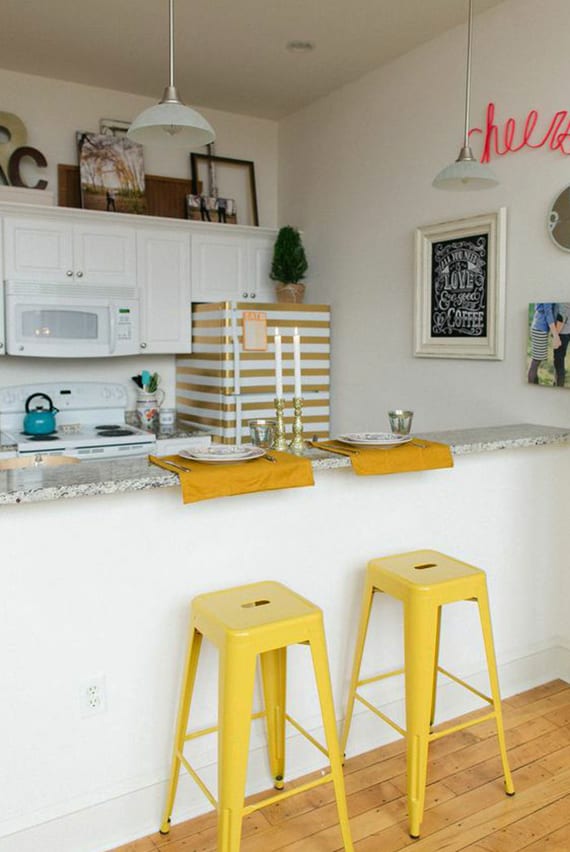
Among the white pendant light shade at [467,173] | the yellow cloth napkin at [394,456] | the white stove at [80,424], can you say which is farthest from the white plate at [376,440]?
the white stove at [80,424]

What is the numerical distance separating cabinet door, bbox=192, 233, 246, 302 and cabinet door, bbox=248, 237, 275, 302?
47 mm

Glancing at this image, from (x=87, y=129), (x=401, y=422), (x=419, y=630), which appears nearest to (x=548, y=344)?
(x=401, y=422)

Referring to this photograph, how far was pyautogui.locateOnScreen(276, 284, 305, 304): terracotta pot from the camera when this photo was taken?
4.35 metres

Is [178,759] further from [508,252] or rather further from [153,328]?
[153,328]

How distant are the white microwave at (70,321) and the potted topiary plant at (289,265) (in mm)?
865

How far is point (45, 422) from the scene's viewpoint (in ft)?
13.3

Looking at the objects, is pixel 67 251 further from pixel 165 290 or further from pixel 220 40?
pixel 220 40

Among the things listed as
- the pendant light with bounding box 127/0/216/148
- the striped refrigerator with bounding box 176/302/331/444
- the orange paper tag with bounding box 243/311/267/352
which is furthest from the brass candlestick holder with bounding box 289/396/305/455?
the orange paper tag with bounding box 243/311/267/352

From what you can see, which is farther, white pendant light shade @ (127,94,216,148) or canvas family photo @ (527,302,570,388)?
canvas family photo @ (527,302,570,388)

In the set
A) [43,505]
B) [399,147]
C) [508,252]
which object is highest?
[399,147]

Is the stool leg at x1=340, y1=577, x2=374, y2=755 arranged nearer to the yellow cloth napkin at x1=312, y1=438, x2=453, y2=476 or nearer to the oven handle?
the yellow cloth napkin at x1=312, y1=438, x2=453, y2=476

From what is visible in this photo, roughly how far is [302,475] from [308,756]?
946 mm

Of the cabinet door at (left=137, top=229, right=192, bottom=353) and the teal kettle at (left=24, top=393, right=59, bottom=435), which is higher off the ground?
the cabinet door at (left=137, top=229, right=192, bottom=353)

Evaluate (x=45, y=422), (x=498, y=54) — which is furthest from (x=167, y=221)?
(x=498, y=54)
